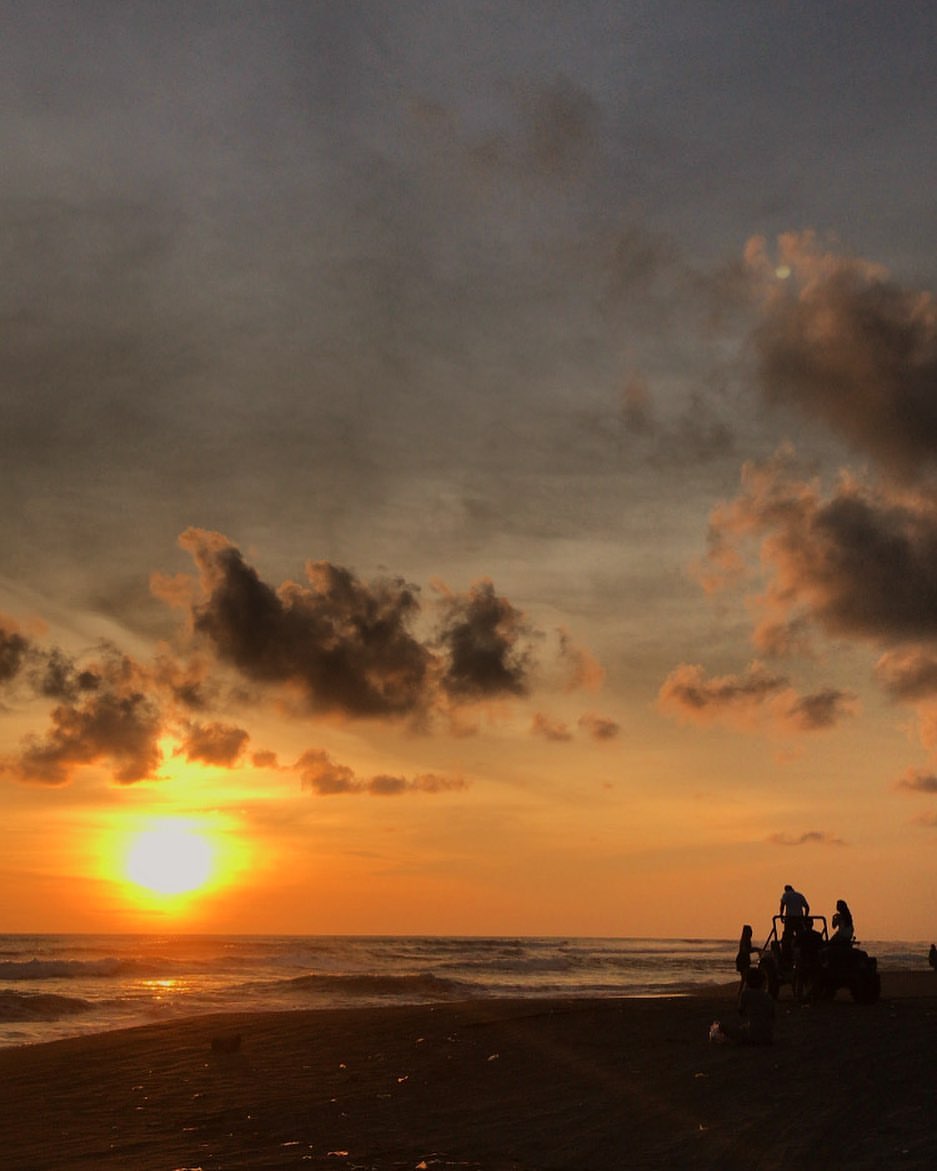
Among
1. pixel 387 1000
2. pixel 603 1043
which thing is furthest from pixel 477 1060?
pixel 387 1000

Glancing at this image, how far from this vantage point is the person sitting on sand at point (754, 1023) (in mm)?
17672

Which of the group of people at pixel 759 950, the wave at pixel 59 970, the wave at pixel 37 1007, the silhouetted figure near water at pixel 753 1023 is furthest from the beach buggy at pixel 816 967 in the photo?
the wave at pixel 59 970

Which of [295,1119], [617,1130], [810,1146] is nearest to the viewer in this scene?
[810,1146]

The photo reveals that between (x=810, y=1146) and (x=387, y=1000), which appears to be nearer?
(x=810, y=1146)

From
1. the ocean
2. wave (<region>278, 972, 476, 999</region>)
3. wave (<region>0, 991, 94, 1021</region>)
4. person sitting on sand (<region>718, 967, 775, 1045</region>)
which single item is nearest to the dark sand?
person sitting on sand (<region>718, 967, 775, 1045</region>)

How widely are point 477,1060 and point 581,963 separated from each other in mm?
71045

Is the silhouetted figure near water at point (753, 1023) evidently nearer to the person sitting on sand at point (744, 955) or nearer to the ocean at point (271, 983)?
the person sitting on sand at point (744, 955)

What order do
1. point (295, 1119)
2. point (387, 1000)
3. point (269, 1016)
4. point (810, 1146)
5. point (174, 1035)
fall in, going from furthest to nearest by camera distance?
point (387, 1000) < point (269, 1016) < point (174, 1035) < point (295, 1119) < point (810, 1146)

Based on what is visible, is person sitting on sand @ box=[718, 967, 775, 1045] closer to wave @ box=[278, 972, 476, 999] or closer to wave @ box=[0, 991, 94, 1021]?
wave @ box=[0, 991, 94, 1021]

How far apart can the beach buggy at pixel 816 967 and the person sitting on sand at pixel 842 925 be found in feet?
0.33

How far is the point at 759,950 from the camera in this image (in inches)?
910

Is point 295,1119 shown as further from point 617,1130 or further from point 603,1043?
point 603,1043

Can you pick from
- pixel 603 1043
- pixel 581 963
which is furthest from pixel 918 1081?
pixel 581 963

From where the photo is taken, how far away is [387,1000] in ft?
145
